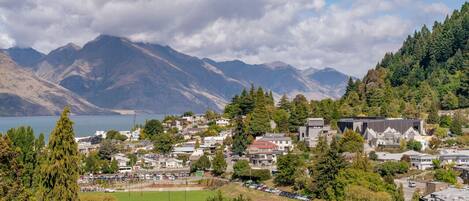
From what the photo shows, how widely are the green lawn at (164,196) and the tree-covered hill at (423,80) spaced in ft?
88.3

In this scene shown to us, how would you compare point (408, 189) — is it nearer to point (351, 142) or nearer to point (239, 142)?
point (351, 142)

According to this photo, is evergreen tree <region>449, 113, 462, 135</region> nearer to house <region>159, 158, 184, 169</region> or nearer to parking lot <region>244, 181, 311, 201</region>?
parking lot <region>244, 181, 311, 201</region>

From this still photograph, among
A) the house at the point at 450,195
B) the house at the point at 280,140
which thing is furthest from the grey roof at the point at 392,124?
the house at the point at 450,195

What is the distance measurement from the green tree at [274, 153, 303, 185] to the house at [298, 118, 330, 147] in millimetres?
11882

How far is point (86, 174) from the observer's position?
62.2 m

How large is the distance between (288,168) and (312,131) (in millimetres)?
14222

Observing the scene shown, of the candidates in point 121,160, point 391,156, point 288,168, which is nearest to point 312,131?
point 391,156

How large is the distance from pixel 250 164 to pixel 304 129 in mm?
9460

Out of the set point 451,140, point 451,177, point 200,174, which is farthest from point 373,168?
point 200,174

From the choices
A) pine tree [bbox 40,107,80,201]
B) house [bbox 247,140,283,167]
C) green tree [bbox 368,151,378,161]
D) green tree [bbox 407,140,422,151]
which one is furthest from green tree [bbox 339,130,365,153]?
pine tree [bbox 40,107,80,201]

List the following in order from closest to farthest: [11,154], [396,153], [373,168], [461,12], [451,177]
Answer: [11,154] → [451,177] → [373,168] → [396,153] → [461,12]

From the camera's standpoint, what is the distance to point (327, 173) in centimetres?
4459

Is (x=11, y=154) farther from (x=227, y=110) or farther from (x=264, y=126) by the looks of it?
(x=227, y=110)

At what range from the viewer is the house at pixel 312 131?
64.6 m
